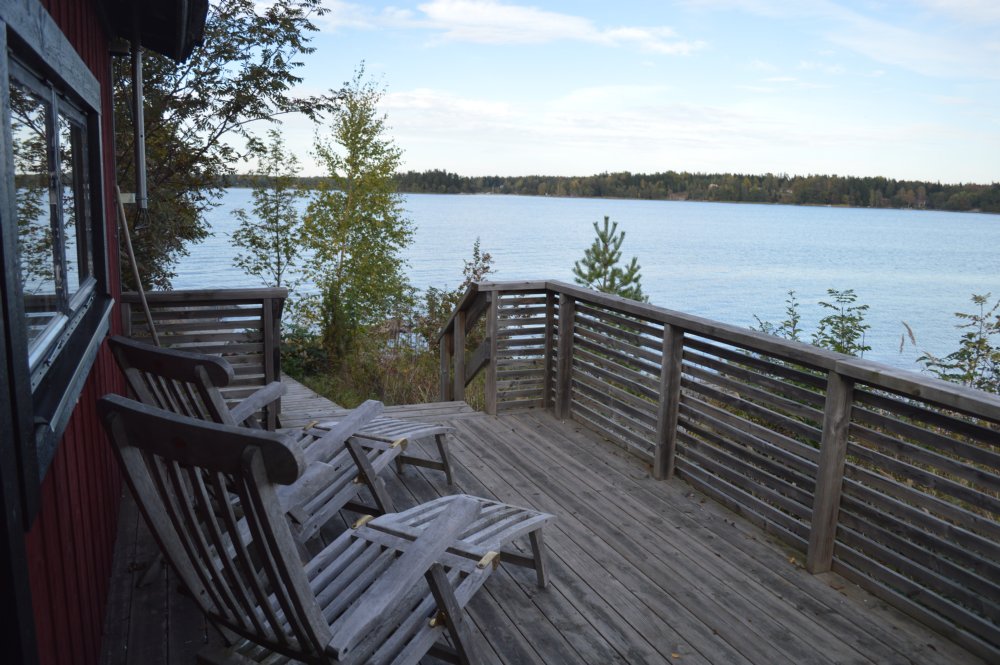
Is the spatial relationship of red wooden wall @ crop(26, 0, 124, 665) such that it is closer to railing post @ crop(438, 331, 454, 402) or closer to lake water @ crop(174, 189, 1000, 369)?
railing post @ crop(438, 331, 454, 402)

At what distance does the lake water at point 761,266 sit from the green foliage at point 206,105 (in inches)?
114

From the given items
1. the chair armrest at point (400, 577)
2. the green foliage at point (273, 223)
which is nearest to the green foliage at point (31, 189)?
the chair armrest at point (400, 577)

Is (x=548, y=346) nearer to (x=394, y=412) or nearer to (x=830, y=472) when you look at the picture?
(x=394, y=412)

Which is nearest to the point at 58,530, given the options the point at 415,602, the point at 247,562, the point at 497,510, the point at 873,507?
the point at 247,562

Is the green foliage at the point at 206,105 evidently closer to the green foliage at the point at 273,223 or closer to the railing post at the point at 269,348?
the green foliage at the point at 273,223

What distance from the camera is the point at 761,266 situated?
31312 millimetres

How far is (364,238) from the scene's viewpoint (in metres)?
11.3

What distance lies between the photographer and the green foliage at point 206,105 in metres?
6.99

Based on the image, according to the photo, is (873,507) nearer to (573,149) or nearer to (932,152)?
(932,152)

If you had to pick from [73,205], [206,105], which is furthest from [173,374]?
[206,105]

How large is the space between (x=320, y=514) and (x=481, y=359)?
8.61 feet

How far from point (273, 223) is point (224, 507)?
9.24m

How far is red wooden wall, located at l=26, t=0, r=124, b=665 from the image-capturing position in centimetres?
169

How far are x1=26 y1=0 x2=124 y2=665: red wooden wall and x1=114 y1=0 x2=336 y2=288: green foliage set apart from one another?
3435 mm
